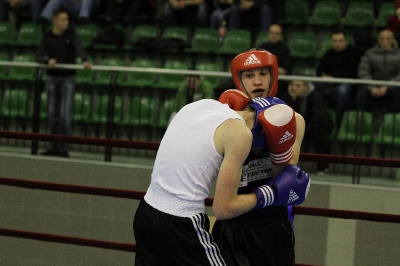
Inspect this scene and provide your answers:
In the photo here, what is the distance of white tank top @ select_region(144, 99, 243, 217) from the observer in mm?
2688

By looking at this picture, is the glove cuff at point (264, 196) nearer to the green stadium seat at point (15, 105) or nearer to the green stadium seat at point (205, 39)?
the green stadium seat at point (15, 105)

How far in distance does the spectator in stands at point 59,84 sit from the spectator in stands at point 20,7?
9.79ft

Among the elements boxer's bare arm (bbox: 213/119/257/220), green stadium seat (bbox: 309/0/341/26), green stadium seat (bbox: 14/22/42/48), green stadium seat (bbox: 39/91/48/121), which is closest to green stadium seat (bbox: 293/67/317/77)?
green stadium seat (bbox: 309/0/341/26)

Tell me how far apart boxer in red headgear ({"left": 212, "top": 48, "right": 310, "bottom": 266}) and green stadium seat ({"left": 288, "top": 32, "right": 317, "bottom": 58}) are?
6044mm

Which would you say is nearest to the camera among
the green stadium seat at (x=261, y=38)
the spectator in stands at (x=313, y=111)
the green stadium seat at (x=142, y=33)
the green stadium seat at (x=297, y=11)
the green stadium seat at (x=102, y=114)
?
the spectator in stands at (x=313, y=111)

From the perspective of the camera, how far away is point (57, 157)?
721 centimetres

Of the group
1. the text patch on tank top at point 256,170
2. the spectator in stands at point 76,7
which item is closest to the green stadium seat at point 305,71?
the spectator in stands at point 76,7

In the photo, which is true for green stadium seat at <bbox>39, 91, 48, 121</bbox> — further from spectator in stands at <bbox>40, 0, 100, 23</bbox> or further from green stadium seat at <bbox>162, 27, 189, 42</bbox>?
green stadium seat at <bbox>162, 27, 189, 42</bbox>

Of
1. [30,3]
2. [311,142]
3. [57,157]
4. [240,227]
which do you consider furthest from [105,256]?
[30,3]

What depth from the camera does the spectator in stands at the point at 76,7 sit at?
997cm

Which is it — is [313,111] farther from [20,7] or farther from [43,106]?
[20,7]

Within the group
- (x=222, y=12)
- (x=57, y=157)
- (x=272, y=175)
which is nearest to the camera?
(x=272, y=175)

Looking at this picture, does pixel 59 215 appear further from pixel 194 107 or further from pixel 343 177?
pixel 194 107

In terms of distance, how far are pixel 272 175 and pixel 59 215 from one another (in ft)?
14.1
